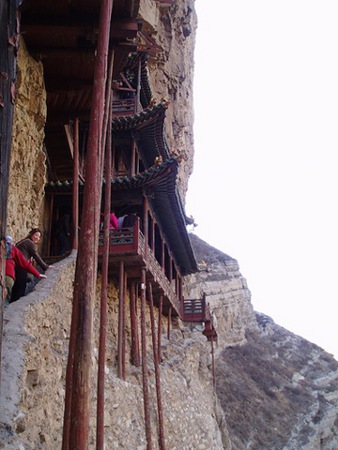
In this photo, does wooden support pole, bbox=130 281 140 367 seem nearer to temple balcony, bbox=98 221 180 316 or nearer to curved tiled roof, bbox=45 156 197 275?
temple balcony, bbox=98 221 180 316

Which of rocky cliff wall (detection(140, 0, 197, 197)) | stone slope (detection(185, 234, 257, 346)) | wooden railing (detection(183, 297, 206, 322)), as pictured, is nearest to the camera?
wooden railing (detection(183, 297, 206, 322))

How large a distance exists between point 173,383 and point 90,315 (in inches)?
448

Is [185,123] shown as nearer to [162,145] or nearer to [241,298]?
[162,145]

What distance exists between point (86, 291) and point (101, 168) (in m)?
1.99

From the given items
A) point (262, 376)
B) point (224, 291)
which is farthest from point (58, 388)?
point (224, 291)

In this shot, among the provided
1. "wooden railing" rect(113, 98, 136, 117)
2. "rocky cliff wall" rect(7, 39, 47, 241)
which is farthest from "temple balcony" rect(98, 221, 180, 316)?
"wooden railing" rect(113, 98, 136, 117)

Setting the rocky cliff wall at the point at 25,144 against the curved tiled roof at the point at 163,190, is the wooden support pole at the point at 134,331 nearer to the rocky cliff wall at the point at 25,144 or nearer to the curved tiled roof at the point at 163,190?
the curved tiled roof at the point at 163,190

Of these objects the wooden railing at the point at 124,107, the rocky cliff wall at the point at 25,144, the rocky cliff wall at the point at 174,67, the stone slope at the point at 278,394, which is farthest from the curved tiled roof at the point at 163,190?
the stone slope at the point at 278,394

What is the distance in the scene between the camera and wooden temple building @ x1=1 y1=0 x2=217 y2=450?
5.42 meters

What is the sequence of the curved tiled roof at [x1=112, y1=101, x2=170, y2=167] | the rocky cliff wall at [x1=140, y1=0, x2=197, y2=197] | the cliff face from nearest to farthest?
1. the cliff face
2. the curved tiled roof at [x1=112, y1=101, x2=170, y2=167]
3. the rocky cliff wall at [x1=140, y1=0, x2=197, y2=197]

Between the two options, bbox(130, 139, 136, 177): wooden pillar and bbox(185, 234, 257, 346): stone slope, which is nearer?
bbox(130, 139, 136, 177): wooden pillar

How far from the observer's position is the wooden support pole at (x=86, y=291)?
4.69 m

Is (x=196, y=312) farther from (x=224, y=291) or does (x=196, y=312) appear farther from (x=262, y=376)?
(x=224, y=291)

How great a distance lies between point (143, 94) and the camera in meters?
23.1
